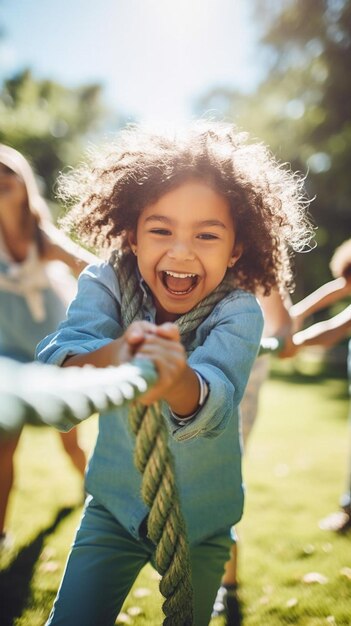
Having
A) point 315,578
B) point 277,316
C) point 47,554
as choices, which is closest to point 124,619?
point 47,554

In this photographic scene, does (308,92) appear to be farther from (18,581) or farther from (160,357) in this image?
(160,357)

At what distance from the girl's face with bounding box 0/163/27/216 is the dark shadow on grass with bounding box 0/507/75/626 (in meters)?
2.39

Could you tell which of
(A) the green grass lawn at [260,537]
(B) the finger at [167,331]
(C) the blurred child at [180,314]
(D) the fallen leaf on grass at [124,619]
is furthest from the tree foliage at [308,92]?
(B) the finger at [167,331]

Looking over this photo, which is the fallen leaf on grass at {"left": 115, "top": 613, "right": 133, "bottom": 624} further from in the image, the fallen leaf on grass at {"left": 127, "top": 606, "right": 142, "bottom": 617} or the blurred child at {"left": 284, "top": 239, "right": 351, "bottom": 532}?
the blurred child at {"left": 284, "top": 239, "right": 351, "bottom": 532}

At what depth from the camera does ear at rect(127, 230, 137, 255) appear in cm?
222

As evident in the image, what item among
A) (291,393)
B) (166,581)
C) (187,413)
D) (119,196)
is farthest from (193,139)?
(291,393)

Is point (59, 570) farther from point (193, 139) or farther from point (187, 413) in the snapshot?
point (193, 139)

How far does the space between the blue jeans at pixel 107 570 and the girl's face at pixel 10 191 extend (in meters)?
2.45

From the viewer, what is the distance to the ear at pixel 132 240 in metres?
2.22

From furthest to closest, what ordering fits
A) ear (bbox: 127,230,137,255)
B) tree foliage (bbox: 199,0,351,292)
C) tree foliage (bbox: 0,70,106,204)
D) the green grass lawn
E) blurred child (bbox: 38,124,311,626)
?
tree foliage (bbox: 0,70,106,204), tree foliage (bbox: 199,0,351,292), the green grass lawn, ear (bbox: 127,230,137,255), blurred child (bbox: 38,124,311,626)

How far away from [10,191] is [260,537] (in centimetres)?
325

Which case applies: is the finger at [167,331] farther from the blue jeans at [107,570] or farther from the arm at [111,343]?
the blue jeans at [107,570]

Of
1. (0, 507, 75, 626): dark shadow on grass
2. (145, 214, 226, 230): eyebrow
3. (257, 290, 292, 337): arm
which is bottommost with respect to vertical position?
(0, 507, 75, 626): dark shadow on grass

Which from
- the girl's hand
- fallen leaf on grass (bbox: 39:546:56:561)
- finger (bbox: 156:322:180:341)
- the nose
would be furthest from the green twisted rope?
fallen leaf on grass (bbox: 39:546:56:561)
